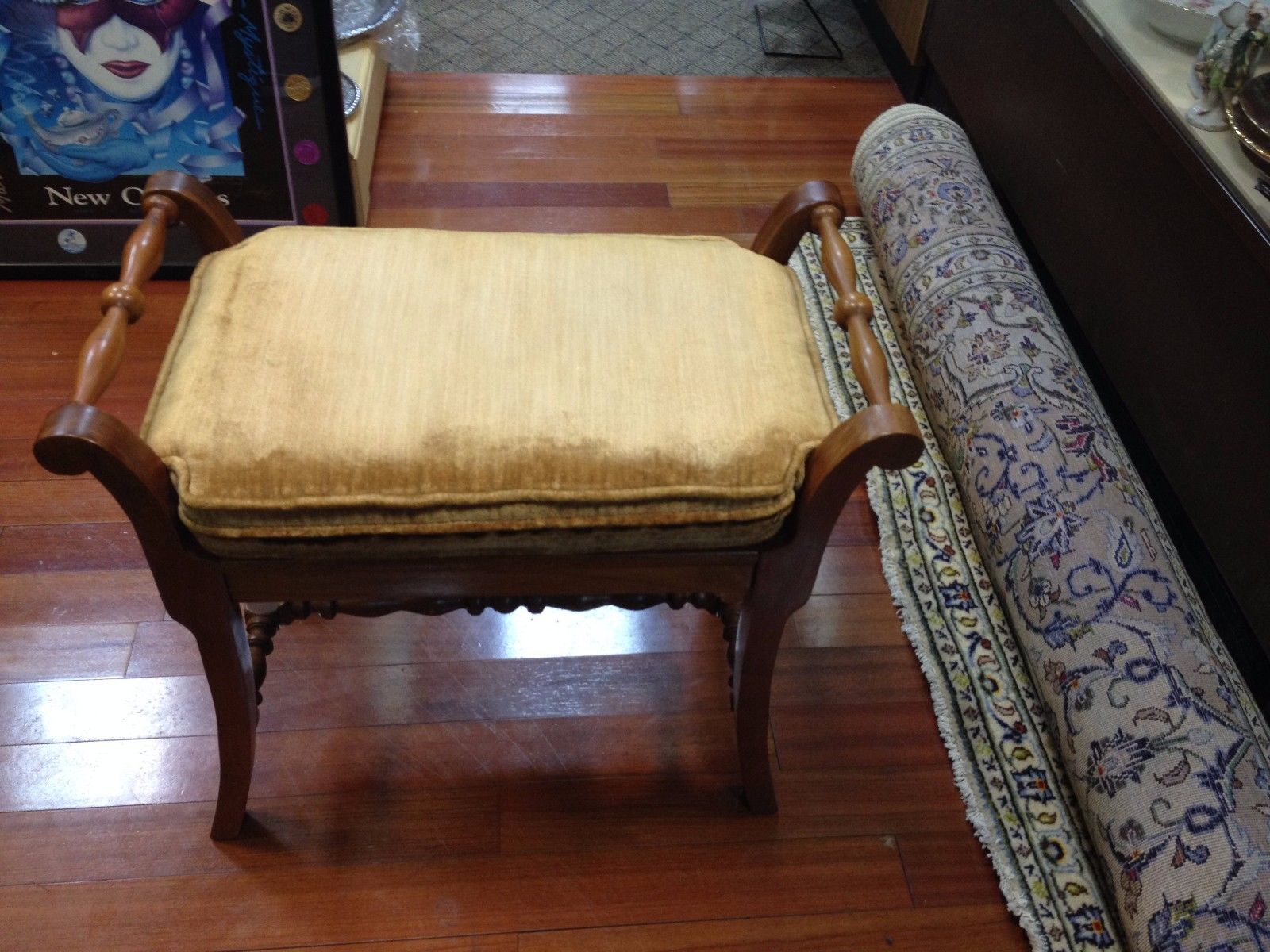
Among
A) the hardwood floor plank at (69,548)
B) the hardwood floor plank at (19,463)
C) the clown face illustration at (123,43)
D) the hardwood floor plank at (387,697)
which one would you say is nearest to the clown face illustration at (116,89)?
the clown face illustration at (123,43)

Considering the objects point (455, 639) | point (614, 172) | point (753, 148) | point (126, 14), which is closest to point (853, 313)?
point (455, 639)

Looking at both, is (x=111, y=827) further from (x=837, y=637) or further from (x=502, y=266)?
(x=837, y=637)

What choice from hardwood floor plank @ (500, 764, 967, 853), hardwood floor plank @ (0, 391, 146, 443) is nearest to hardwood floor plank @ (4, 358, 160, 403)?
hardwood floor plank @ (0, 391, 146, 443)

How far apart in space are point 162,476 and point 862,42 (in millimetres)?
2135

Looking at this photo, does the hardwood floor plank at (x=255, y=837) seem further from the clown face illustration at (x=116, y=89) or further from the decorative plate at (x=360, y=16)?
the decorative plate at (x=360, y=16)

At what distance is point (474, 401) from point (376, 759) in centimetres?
51

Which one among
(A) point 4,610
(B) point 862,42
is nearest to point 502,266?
(A) point 4,610

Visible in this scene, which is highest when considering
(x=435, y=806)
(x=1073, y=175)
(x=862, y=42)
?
(x=1073, y=175)

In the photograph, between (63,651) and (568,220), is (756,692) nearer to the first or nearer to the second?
(63,651)

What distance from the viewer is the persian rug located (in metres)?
1.04

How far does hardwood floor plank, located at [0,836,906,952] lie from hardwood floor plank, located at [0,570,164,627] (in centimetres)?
32

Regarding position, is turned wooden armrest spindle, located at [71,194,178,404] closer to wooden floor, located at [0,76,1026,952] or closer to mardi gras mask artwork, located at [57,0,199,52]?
wooden floor, located at [0,76,1026,952]

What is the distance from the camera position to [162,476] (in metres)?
0.73

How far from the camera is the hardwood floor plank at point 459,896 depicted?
0.98 metres
